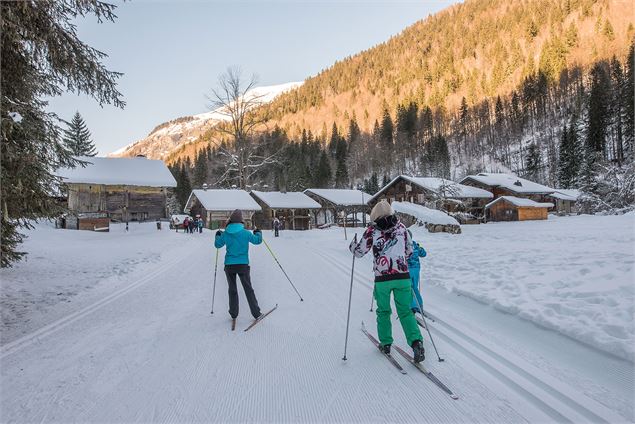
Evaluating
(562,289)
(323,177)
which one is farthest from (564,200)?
(562,289)

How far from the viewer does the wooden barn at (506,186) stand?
4575 cm

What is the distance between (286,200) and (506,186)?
3039 centimetres

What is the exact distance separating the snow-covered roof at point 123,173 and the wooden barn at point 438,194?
26525mm

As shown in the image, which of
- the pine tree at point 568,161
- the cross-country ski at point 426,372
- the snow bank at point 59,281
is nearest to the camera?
the cross-country ski at point 426,372

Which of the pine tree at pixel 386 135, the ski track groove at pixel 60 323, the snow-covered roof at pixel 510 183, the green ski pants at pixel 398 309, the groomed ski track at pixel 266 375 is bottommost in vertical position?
the ski track groove at pixel 60 323

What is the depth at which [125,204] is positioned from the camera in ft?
108

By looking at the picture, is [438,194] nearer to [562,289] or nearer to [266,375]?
[562,289]

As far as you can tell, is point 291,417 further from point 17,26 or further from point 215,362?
point 17,26

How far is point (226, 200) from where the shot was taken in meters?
39.1

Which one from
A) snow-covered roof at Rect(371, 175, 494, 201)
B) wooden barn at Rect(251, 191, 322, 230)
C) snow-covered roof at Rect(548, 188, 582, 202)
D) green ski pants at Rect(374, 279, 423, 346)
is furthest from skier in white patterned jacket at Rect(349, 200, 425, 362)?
snow-covered roof at Rect(548, 188, 582, 202)

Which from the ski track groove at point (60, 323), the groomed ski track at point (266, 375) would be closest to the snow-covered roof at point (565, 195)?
the groomed ski track at point (266, 375)

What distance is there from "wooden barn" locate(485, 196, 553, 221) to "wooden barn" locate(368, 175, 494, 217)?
1.84 metres

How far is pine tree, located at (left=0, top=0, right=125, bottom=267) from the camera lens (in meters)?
4.70

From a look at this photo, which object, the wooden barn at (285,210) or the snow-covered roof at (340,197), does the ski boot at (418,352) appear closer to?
the wooden barn at (285,210)
